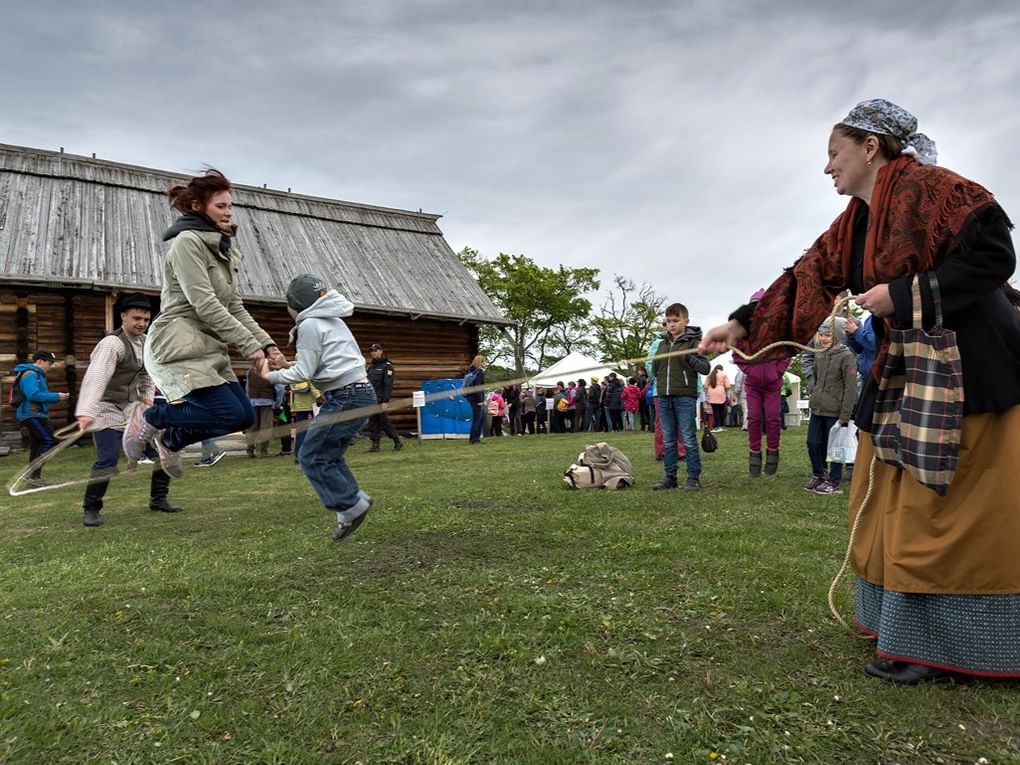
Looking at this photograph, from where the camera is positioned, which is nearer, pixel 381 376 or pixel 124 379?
pixel 124 379

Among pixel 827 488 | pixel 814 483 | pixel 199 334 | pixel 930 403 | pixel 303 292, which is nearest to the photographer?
pixel 930 403

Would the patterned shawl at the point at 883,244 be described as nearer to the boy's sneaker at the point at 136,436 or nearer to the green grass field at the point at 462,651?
the green grass field at the point at 462,651

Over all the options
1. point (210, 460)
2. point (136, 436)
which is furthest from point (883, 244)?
point (210, 460)

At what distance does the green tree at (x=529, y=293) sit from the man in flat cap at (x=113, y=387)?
42.8 meters

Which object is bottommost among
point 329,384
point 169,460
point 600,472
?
point 600,472

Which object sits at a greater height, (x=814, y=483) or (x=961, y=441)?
(x=961, y=441)

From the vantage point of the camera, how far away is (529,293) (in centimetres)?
5047

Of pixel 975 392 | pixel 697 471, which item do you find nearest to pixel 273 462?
pixel 697 471

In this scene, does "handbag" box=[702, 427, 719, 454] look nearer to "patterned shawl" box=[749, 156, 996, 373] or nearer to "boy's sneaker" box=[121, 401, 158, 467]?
"patterned shawl" box=[749, 156, 996, 373]

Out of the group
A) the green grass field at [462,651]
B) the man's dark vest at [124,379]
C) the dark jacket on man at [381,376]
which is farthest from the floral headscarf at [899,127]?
the dark jacket on man at [381,376]

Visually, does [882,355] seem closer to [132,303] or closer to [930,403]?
[930,403]

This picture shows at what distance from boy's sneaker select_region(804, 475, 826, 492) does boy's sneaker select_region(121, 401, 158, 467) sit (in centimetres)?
631

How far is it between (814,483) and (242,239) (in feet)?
58.8

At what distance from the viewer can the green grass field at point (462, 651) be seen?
2.19 metres
